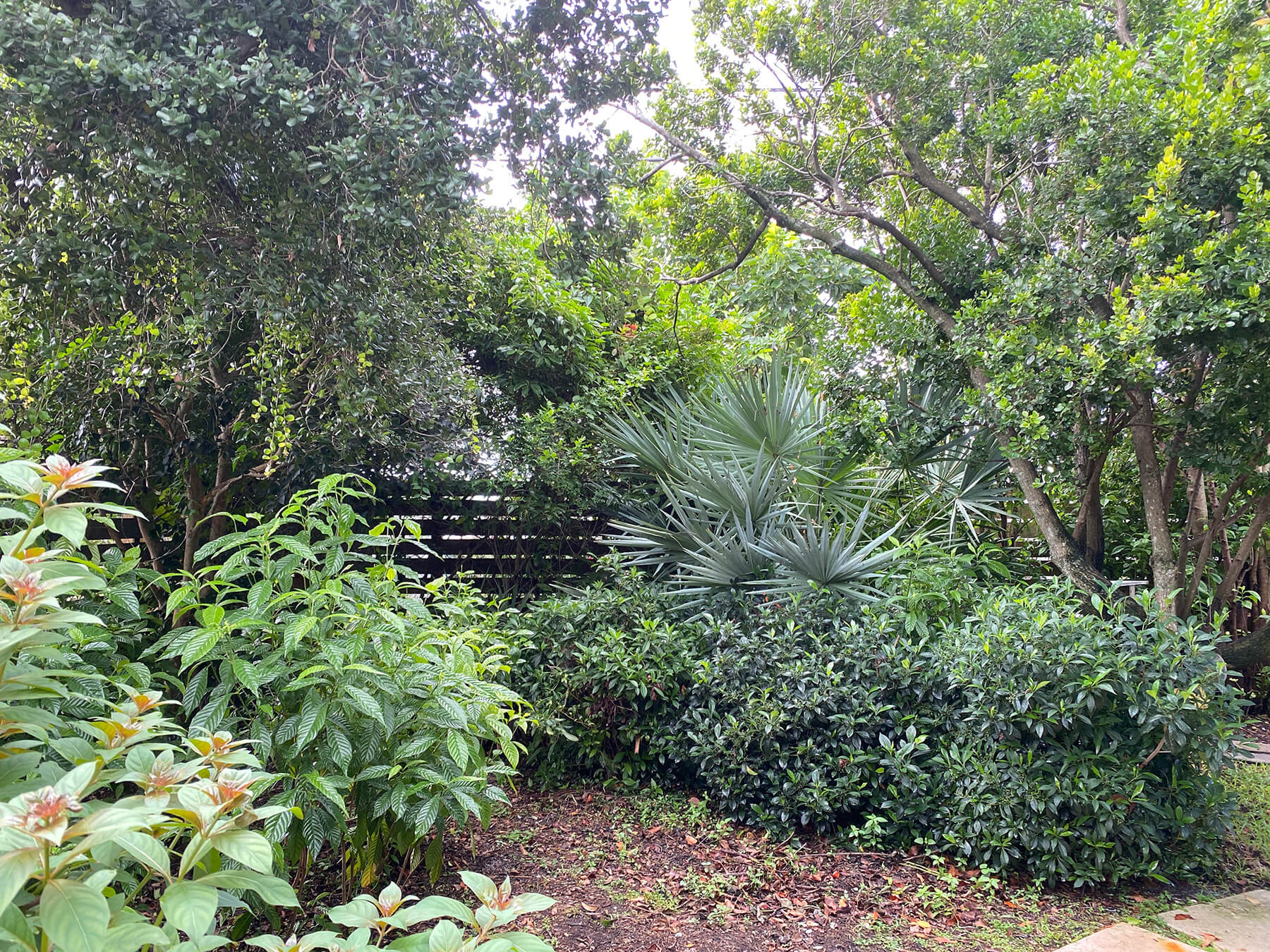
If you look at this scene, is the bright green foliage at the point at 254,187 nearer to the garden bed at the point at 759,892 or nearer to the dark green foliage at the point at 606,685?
the dark green foliage at the point at 606,685

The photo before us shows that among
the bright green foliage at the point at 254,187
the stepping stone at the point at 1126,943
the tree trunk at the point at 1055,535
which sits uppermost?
the bright green foliage at the point at 254,187

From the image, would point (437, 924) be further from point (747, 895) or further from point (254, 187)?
point (254, 187)

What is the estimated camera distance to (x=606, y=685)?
4.09m

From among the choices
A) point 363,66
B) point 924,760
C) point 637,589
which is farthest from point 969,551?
point 363,66

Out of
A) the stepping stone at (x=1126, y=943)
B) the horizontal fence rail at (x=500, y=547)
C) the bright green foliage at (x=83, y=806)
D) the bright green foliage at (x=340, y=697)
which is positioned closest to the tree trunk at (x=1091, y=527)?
the stepping stone at (x=1126, y=943)

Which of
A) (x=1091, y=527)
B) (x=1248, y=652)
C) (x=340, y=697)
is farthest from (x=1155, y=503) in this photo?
(x=340, y=697)

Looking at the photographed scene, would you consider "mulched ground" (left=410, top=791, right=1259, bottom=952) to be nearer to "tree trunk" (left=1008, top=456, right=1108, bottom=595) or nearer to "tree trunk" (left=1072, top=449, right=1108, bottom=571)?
"tree trunk" (left=1008, top=456, right=1108, bottom=595)

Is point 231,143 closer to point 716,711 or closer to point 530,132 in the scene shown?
point 530,132

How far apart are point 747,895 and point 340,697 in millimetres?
1880

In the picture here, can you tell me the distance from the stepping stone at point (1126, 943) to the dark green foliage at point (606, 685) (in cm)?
194

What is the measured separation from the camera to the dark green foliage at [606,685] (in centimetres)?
401

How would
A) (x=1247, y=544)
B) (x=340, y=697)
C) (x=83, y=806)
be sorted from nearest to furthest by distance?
1. (x=83, y=806)
2. (x=340, y=697)
3. (x=1247, y=544)

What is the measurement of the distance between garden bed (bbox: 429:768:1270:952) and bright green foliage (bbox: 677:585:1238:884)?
123 mm

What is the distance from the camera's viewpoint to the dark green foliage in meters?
4.01
